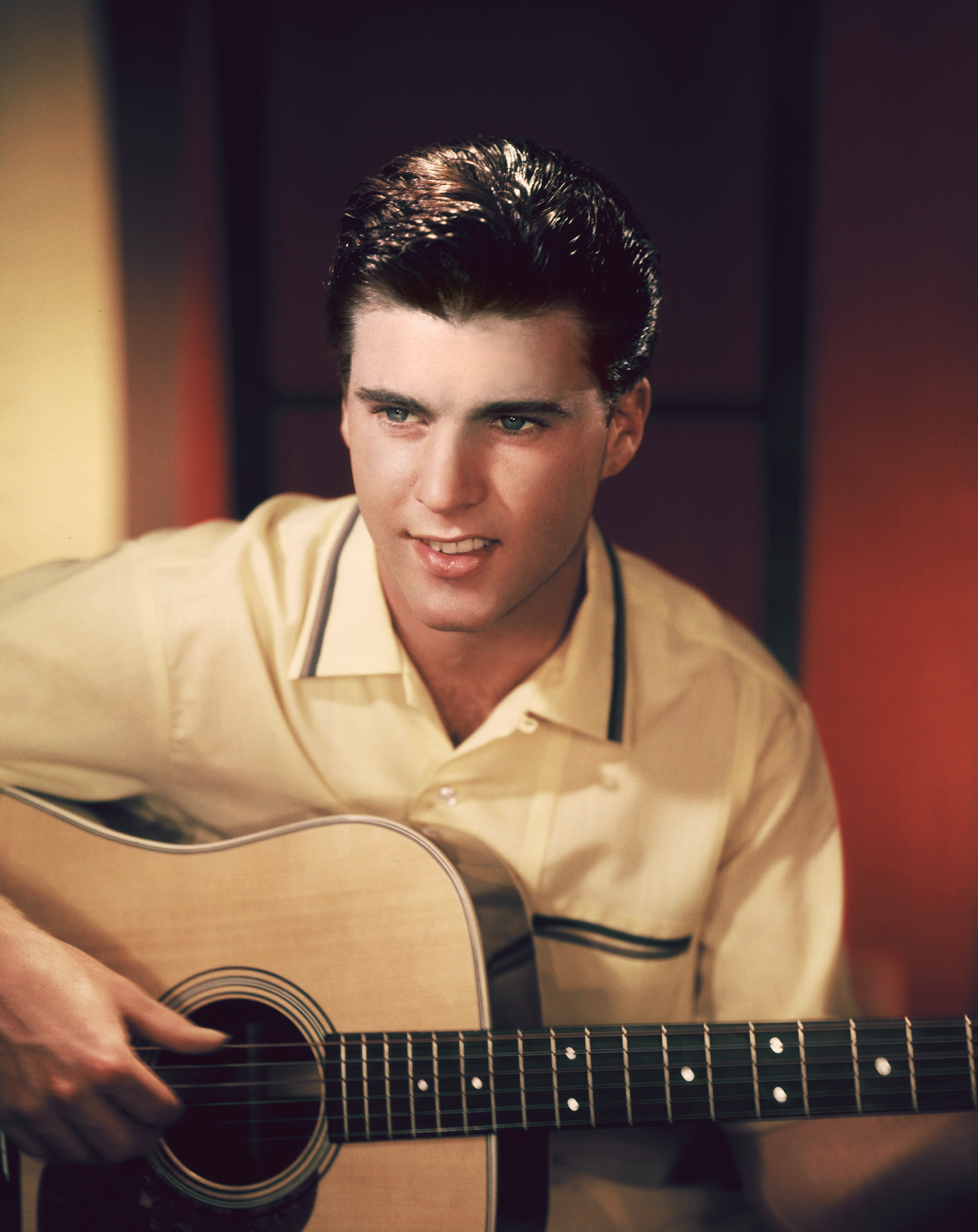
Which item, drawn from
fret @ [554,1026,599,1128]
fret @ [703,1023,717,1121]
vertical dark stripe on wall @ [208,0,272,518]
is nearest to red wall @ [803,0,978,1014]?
fret @ [703,1023,717,1121]

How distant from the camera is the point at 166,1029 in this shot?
36.3 inches

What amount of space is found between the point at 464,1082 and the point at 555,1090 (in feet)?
0.36

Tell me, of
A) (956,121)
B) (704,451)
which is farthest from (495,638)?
(956,121)

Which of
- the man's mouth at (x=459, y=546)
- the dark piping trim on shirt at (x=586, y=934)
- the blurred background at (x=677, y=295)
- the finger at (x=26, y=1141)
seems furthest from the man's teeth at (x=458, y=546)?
the finger at (x=26, y=1141)

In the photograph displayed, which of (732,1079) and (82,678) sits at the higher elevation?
(82,678)

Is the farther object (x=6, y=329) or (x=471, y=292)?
(x=6, y=329)

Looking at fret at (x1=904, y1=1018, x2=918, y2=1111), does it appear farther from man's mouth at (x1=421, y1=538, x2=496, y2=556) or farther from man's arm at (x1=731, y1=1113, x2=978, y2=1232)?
man's mouth at (x1=421, y1=538, x2=496, y2=556)

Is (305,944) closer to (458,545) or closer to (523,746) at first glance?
(523,746)

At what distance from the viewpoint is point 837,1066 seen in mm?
946

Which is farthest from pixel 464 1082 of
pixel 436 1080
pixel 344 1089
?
pixel 344 1089

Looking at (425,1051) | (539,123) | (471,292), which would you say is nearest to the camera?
(471,292)

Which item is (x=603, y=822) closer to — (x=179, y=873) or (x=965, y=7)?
(x=179, y=873)

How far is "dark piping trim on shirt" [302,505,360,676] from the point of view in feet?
3.47

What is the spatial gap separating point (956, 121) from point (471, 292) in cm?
83
